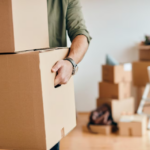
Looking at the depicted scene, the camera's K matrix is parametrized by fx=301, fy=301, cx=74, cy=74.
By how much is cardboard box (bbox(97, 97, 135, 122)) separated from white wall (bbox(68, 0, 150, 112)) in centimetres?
61

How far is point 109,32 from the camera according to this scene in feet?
14.2

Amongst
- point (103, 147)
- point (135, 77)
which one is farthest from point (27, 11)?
point (135, 77)

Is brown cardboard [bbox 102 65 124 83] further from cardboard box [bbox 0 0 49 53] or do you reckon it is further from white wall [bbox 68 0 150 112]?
cardboard box [bbox 0 0 49 53]

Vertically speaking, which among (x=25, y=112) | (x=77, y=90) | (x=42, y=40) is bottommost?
(x=77, y=90)

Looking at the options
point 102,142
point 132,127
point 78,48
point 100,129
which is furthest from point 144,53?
point 78,48

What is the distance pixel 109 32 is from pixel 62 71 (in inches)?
129

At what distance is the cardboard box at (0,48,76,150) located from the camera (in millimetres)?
1031

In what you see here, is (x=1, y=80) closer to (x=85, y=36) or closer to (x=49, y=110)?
(x=49, y=110)

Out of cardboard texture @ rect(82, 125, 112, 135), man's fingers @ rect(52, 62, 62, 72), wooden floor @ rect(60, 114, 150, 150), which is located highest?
man's fingers @ rect(52, 62, 62, 72)

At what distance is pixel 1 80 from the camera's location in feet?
3.59

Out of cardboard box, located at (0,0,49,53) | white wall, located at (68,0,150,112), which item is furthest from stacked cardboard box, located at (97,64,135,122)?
cardboard box, located at (0,0,49,53)

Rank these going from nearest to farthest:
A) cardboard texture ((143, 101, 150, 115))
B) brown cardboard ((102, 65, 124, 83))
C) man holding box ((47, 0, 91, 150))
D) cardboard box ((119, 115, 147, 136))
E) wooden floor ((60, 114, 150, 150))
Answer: man holding box ((47, 0, 91, 150))
wooden floor ((60, 114, 150, 150))
cardboard box ((119, 115, 147, 136))
brown cardboard ((102, 65, 124, 83))
cardboard texture ((143, 101, 150, 115))

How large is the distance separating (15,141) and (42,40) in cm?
43

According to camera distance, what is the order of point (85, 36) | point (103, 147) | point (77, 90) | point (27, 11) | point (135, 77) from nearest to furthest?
point (27, 11)
point (85, 36)
point (103, 147)
point (135, 77)
point (77, 90)
